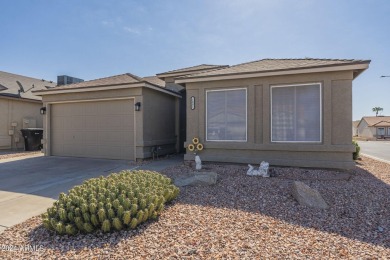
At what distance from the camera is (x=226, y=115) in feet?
26.9

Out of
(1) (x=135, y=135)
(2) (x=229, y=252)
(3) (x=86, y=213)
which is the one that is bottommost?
(2) (x=229, y=252)

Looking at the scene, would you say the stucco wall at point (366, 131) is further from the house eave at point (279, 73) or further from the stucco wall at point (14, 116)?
the stucco wall at point (14, 116)

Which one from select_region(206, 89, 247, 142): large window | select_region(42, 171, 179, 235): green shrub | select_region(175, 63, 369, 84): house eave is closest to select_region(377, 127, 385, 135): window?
select_region(175, 63, 369, 84): house eave

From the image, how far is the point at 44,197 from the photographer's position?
17.1ft

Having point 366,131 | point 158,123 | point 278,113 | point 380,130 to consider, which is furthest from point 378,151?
point 366,131

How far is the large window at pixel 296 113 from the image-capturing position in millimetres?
7277

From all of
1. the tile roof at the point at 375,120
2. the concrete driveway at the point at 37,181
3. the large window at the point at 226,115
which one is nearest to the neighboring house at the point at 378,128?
the tile roof at the point at 375,120

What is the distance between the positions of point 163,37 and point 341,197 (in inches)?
423

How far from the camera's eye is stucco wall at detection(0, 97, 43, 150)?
540 inches

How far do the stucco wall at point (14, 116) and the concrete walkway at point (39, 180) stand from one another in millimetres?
5510

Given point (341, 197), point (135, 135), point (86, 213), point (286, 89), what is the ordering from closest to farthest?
1. point (86, 213)
2. point (341, 197)
3. point (286, 89)
4. point (135, 135)

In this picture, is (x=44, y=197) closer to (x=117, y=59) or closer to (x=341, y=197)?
(x=341, y=197)

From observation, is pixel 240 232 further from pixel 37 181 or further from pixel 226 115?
pixel 37 181

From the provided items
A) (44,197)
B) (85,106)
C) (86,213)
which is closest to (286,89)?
(86,213)
